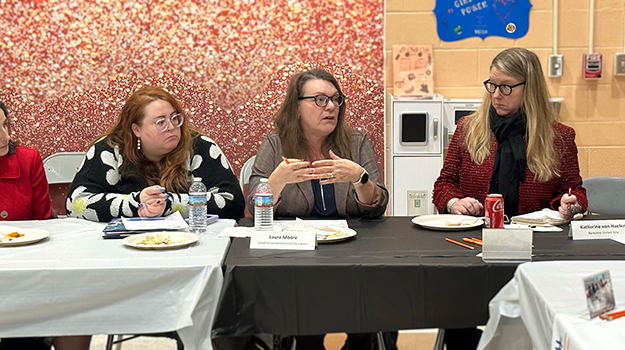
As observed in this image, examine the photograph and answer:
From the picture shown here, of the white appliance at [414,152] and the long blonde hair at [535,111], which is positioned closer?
the long blonde hair at [535,111]

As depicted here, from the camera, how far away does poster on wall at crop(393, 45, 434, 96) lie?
3883 mm

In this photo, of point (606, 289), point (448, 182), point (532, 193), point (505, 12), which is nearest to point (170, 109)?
point (448, 182)

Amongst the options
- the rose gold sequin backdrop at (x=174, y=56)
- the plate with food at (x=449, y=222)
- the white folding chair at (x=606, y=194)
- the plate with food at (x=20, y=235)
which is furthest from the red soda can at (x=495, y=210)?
the rose gold sequin backdrop at (x=174, y=56)

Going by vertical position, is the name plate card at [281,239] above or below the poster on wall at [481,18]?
Result: below

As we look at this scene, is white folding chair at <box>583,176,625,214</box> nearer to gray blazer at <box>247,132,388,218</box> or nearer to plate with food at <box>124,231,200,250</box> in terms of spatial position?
gray blazer at <box>247,132,388,218</box>

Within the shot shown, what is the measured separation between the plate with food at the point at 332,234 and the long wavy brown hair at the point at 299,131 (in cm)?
57

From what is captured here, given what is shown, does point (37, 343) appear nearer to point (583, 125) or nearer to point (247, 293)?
point (247, 293)

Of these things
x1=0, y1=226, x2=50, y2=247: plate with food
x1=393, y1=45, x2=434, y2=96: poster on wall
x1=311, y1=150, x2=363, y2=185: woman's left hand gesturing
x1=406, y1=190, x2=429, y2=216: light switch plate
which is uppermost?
x1=393, y1=45, x2=434, y2=96: poster on wall

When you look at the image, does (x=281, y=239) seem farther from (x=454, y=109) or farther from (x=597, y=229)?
(x=454, y=109)

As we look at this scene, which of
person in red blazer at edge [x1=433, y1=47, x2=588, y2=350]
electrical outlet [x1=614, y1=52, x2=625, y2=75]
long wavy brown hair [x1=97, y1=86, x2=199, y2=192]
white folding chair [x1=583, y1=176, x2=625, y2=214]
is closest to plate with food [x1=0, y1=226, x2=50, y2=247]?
long wavy brown hair [x1=97, y1=86, x2=199, y2=192]

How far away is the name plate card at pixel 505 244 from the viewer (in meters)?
1.80

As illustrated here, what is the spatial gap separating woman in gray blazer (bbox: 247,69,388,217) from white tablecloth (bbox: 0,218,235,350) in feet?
2.53

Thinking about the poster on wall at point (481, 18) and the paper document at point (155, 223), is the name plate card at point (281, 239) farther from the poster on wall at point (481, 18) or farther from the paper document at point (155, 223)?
the poster on wall at point (481, 18)

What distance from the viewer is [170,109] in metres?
2.61
